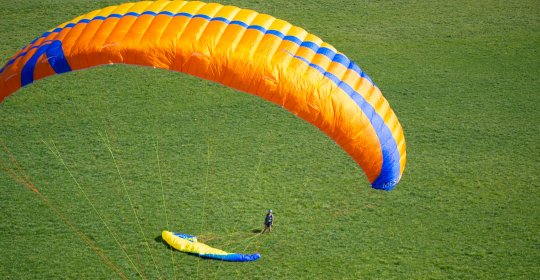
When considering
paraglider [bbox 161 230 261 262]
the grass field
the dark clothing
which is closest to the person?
the dark clothing

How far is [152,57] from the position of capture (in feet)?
51.7

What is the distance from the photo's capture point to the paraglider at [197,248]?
1969cm

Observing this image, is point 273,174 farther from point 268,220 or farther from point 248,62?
point 248,62

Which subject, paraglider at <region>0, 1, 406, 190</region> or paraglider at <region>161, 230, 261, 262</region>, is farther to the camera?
paraglider at <region>161, 230, 261, 262</region>

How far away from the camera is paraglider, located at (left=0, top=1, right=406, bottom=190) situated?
1565 centimetres

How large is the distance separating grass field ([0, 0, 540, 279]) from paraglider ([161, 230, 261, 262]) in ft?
0.58

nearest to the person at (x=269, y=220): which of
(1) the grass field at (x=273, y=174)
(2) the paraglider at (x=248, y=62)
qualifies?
(1) the grass field at (x=273, y=174)

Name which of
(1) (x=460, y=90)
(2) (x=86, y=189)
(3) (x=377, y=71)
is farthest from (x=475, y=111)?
(2) (x=86, y=189)

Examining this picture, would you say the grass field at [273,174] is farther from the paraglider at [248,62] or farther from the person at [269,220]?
the paraglider at [248,62]

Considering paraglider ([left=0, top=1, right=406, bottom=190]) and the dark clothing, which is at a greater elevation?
paraglider ([left=0, top=1, right=406, bottom=190])

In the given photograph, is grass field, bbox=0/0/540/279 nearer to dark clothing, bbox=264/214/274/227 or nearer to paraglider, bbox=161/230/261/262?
paraglider, bbox=161/230/261/262

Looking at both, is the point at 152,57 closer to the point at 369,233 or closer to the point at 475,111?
the point at 369,233

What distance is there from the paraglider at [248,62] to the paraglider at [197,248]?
16.0 feet

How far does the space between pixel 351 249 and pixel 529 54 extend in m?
12.9
